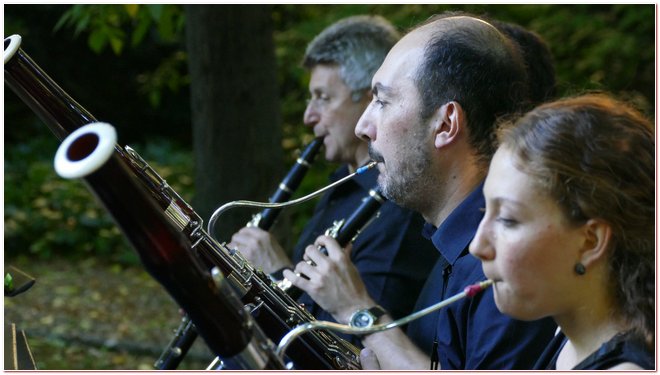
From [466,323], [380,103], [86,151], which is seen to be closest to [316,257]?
[380,103]

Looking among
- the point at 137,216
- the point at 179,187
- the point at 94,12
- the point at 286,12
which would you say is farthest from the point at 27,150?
the point at 137,216

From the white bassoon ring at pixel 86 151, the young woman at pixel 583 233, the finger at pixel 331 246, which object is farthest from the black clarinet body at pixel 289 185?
the white bassoon ring at pixel 86 151

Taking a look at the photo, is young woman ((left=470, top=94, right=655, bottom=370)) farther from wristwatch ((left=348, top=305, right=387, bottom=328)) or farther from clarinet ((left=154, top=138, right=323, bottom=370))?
clarinet ((left=154, top=138, right=323, bottom=370))

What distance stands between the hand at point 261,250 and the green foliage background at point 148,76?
1.59 meters

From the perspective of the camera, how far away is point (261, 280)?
2502 millimetres

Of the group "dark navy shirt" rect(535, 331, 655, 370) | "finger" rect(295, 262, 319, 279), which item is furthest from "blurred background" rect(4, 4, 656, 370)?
"dark navy shirt" rect(535, 331, 655, 370)

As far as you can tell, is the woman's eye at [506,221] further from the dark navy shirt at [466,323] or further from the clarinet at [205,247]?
the clarinet at [205,247]

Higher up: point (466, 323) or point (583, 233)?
point (583, 233)

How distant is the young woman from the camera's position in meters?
1.63

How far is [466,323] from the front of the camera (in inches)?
87.1

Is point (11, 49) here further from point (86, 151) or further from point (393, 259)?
point (393, 259)

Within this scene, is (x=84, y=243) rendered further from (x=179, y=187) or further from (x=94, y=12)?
(x=94, y=12)

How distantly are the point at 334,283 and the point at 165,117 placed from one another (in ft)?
24.3

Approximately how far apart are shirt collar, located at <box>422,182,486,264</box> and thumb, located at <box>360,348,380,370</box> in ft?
1.04
